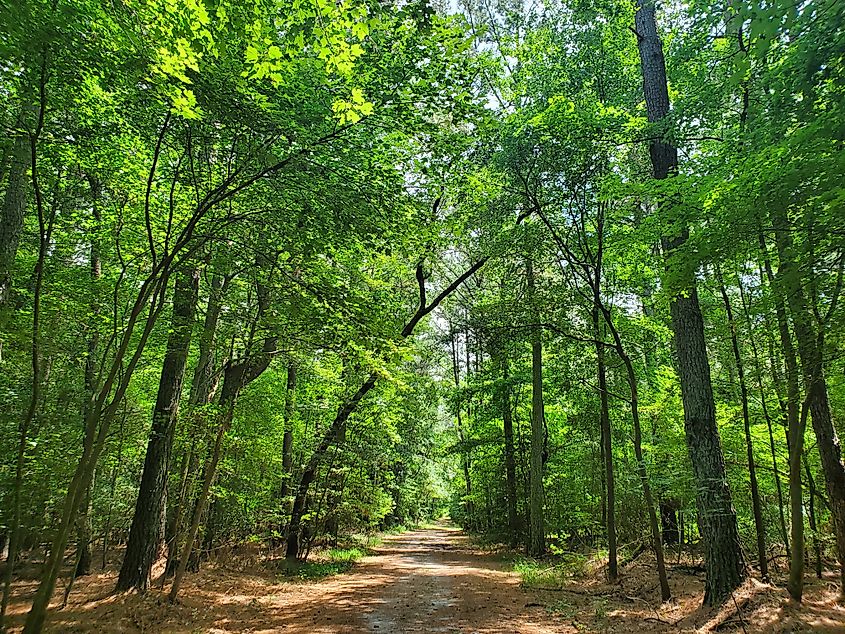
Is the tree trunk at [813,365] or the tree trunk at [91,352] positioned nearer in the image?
the tree trunk at [813,365]

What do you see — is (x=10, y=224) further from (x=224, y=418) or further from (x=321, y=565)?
(x=321, y=565)

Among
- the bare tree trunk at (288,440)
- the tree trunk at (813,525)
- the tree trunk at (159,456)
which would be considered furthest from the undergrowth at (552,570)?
the tree trunk at (159,456)

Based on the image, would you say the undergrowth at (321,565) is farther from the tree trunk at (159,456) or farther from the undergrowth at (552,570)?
the undergrowth at (552,570)

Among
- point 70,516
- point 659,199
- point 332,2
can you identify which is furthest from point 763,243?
point 70,516

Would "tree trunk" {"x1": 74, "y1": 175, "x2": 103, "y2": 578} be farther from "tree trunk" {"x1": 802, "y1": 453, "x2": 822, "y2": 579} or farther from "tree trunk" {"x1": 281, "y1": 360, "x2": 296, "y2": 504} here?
"tree trunk" {"x1": 802, "y1": 453, "x2": 822, "y2": 579}

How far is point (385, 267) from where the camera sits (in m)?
13.2

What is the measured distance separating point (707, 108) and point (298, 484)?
39.6ft

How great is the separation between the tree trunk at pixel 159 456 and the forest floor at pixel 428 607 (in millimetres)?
480

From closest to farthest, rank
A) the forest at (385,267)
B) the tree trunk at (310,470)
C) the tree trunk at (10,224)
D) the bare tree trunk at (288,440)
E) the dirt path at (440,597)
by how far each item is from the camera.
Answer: the forest at (385,267) → the tree trunk at (10,224) → the dirt path at (440,597) → the tree trunk at (310,470) → the bare tree trunk at (288,440)

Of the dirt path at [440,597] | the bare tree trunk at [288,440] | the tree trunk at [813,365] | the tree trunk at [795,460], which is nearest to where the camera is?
the tree trunk at [813,365]

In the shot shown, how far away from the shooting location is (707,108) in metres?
7.23

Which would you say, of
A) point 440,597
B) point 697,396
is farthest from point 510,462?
point 697,396

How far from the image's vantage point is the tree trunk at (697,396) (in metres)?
6.51

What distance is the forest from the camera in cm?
431
